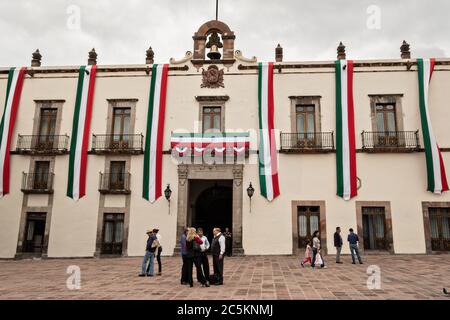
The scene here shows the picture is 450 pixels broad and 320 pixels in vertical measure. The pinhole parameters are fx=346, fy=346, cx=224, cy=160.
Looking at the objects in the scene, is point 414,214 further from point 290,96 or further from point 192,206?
point 192,206

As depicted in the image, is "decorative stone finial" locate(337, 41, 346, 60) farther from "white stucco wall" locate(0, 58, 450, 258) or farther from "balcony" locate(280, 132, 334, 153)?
"balcony" locate(280, 132, 334, 153)

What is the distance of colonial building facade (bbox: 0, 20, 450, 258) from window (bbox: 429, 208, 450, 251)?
5 cm

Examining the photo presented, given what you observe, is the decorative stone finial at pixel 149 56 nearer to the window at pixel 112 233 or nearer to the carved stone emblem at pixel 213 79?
the carved stone emblem at pixel 213 79

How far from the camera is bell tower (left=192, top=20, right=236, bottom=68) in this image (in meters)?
19.3

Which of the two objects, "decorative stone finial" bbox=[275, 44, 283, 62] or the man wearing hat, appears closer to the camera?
the man wearing hat

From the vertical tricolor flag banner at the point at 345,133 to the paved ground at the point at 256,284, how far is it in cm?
474

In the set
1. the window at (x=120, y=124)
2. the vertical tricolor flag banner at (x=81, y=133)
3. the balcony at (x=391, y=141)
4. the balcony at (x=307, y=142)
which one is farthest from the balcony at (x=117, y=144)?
the balcony at (x=391, y=141)

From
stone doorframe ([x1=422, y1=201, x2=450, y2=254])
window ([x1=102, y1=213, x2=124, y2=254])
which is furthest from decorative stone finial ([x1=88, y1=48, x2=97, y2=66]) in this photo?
stone doorframe ([x1=422, y1=201, x2=450, y2=254])

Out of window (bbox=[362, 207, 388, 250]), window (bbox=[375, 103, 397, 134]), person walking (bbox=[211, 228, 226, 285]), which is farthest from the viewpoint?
window (bbox=[375, 103, 397, 134])

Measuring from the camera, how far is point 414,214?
664 inches

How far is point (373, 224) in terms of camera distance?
677 inches
